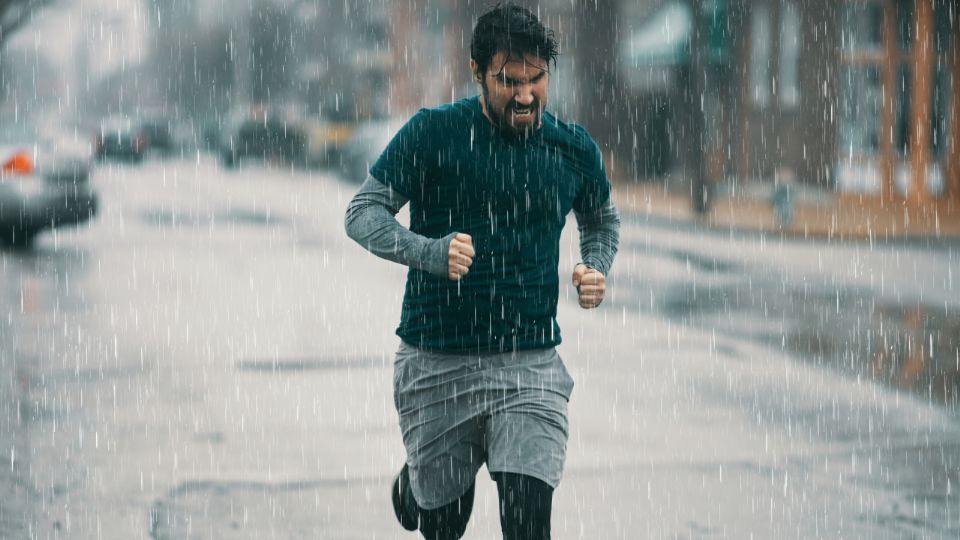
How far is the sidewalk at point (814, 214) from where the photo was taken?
1730cm

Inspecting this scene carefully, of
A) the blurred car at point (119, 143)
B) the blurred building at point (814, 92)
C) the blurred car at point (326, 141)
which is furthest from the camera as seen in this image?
the blurred car at point (119, 143)

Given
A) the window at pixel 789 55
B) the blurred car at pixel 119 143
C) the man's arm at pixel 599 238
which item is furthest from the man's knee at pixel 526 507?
the blurred car at pixel 119 143

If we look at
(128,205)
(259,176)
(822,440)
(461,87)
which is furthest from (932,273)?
(461,87)

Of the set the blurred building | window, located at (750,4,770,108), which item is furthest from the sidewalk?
window, located at (750,4,770,108)

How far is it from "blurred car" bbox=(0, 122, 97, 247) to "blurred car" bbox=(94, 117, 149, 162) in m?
27.7

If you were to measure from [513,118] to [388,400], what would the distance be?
13.1 feet

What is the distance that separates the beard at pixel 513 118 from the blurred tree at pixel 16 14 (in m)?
28.4

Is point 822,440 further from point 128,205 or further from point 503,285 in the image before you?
point 128,205

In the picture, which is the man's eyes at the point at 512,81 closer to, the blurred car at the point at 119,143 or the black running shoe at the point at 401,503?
the black running shoe at the point at 401,503

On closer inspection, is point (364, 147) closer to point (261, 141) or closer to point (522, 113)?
point (261, 141)

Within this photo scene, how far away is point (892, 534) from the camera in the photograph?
16.1 feet

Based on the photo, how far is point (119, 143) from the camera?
42781 mm

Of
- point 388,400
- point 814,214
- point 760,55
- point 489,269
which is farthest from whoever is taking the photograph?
point 760,55

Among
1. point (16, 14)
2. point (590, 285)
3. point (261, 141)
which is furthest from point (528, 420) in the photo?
point (261, 141)
